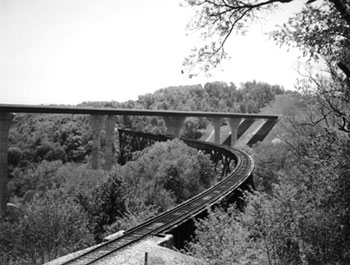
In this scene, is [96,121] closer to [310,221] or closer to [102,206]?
[102,206]

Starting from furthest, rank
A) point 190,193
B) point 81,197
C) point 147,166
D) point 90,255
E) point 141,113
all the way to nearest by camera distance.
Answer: point 141,113
point 147,166
point 190,193
point 81,197
point 90,255

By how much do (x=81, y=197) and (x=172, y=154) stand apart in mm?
12122

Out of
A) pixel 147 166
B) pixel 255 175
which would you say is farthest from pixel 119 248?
pixel 255 175

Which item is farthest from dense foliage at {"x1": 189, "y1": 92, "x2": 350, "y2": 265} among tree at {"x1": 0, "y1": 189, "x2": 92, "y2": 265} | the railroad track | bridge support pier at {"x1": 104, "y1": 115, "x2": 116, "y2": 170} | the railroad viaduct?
bridge support pier at {"x1": 104, "y1": 115, "x2": 116, "y2": 170}

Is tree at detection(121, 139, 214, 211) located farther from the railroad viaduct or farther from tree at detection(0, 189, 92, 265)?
the railroad viaduct

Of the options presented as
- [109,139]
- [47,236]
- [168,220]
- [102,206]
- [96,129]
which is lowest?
[47,236]

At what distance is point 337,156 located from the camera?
7.55 meters

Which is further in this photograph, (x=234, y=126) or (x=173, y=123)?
(x=234, y=126)

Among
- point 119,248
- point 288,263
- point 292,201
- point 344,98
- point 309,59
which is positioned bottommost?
point 119,248

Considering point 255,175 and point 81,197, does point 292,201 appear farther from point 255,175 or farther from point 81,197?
point 255,175

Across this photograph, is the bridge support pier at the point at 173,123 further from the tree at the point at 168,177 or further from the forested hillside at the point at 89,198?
the tree at the point at 168,177

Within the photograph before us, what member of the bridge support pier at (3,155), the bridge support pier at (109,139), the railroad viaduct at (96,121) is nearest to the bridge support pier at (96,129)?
the railroad viaduct at (96,121)

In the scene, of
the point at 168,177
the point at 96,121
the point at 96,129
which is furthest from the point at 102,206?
the point at 96,121

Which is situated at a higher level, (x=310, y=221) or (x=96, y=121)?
(x=96, y=121)
